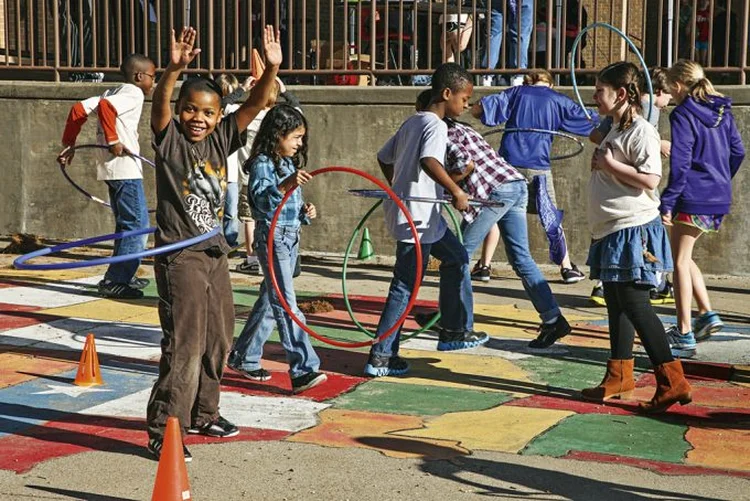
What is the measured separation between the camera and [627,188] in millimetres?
7070

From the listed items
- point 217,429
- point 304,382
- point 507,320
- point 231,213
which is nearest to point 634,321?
point 304,382

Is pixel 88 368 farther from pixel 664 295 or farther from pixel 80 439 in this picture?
pixel 664 295

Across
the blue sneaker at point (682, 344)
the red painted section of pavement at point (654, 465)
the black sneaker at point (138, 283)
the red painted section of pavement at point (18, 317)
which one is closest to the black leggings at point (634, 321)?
the red painted section of pavement at point (654, 465)

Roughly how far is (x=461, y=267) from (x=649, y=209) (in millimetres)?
1675

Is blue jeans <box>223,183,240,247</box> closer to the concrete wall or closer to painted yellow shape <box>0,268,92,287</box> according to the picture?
the concrete wall

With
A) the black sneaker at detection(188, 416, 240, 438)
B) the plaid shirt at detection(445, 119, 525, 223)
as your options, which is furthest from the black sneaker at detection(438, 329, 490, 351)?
the black sneaker at detection(188, 416, 240, 438)

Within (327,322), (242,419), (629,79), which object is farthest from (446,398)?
(327,322)

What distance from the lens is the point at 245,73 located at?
13656 millimetres

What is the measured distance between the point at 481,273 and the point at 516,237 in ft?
8.98

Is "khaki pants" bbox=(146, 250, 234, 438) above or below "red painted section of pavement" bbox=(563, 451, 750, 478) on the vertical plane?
above

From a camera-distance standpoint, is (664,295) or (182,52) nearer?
(182,52)

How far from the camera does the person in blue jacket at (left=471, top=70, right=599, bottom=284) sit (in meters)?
11.3

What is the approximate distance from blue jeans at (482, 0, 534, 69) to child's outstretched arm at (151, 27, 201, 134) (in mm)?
7382

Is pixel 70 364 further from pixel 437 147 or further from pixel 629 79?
pixel 629 79
